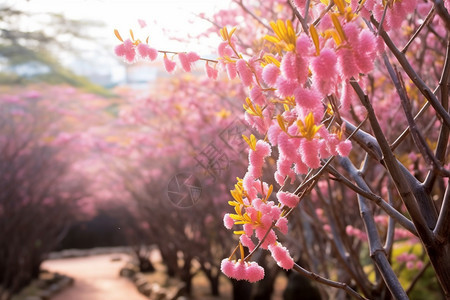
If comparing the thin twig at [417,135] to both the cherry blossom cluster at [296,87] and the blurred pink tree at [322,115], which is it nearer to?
the blurred pink tree at [322,115]

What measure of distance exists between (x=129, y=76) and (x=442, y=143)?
30.3m

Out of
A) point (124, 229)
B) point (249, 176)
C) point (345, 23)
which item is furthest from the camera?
point (124, 229)

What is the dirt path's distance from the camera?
10672 millimetres

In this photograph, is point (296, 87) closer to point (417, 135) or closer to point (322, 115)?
point (322, 115)

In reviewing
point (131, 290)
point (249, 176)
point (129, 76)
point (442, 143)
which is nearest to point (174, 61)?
point (249, 176)

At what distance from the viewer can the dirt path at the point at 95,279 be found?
10672 mm

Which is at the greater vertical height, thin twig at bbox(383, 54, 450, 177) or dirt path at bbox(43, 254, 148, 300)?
thin twig at bbox(383, 54, 450, 177)

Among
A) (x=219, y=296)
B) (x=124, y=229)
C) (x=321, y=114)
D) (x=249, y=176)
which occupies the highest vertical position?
(x=321, y=114)

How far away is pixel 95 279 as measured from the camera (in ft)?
43.6

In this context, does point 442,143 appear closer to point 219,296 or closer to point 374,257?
point 374,257

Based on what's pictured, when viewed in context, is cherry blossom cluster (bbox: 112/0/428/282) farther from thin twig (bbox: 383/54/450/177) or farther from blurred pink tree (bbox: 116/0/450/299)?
thin twig (bbox: 383/54/450/177)

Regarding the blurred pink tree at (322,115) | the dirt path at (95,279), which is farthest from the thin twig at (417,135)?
the dirt path at (95,279)

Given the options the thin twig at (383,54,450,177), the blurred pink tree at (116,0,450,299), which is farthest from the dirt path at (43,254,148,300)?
the thin twig at (383,54,450,177)

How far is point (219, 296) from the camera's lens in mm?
9570
